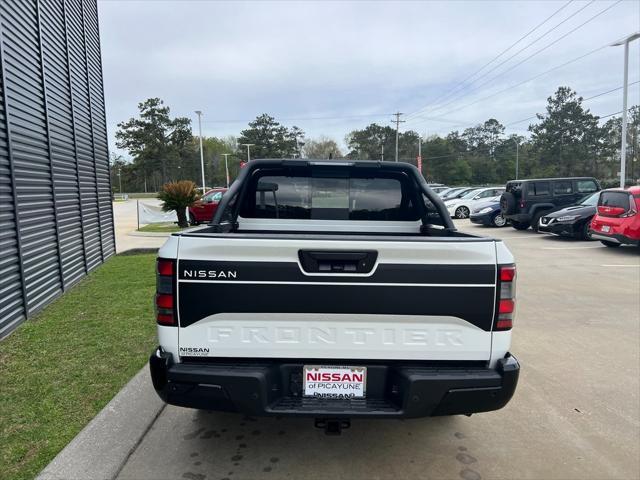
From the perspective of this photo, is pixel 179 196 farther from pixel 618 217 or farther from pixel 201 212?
pixel 618 217

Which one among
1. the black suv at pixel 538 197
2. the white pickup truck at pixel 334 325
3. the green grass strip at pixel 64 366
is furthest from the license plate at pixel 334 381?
the black suv at pixel 538 197

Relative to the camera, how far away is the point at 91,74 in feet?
33.6

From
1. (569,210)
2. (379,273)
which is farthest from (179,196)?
(379,273)

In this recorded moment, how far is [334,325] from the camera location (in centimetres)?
243

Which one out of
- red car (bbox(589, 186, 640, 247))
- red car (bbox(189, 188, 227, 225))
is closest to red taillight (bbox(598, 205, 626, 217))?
red car (bbox(589, 186, 640, 247))

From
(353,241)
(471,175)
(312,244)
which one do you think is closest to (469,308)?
(353,241)

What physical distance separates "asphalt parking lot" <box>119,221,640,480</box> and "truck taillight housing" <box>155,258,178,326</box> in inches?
40.1

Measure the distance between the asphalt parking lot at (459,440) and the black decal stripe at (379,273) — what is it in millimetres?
1248

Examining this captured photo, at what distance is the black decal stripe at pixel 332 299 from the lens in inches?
Answer: 93.7

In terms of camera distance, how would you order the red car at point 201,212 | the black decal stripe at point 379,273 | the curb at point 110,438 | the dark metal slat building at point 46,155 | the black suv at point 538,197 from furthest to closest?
1. the red car at point 201,212
2. the black suv at point 538,197
3. the dark metal slat building at point 46,155
4. the curb at point 110,438
5. the black decal stripe at point 379,273

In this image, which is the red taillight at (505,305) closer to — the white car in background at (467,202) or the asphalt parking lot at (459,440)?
the asphalt parking lot at (459,440)

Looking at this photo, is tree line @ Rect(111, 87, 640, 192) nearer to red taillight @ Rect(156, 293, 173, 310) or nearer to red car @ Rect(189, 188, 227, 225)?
red car @ Rect(189, 188, 227, 225)

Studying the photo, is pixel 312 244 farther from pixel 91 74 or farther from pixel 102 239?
pixel 91 74

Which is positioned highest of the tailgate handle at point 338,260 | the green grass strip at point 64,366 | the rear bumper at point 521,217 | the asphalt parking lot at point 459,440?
the tailgate handle at point 338,260
